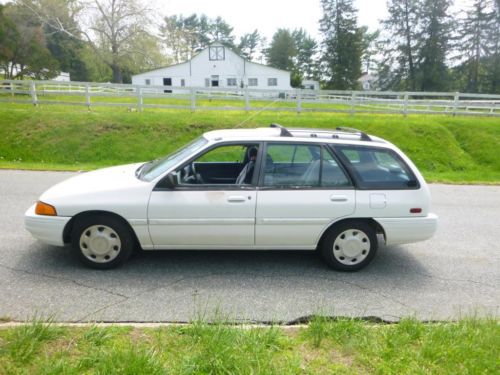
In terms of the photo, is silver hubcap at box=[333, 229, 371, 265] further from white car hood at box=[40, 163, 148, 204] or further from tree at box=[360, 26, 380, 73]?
tree at box=[360, 26, 380, 73]

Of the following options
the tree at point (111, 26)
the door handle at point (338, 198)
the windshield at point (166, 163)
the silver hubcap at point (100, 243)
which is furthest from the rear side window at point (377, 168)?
the tree at point (111, 26)

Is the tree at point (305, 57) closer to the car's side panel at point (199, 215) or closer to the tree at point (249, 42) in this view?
the tree at point (249, 42)

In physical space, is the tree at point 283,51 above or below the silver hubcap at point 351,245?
above

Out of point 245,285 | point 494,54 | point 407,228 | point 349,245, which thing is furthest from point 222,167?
point 494,54

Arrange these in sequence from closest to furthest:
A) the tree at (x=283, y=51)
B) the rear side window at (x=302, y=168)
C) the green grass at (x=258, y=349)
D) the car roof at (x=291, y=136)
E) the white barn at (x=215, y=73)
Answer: the green grass at (x=258, y=349)
the rear side window at (x=302, y=168)
the car roof at (x=291, y=136)
the white barn at (x=215, y=73)
the tree at (x=283, y=51)

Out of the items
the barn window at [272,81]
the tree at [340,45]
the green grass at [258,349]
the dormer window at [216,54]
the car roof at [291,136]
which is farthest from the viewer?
the tree at [340,45]

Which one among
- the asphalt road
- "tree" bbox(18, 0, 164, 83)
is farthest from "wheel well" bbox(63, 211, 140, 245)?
"tree" bbox(18, 0, 164, 83)

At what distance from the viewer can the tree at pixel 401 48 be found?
51.3 m

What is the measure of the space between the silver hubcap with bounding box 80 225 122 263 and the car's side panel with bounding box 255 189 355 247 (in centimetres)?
157

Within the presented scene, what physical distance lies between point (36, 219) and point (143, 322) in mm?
1870

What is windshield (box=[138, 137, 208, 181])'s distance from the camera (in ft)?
14.7

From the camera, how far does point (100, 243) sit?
4.30 metres

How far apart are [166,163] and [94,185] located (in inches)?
33.3

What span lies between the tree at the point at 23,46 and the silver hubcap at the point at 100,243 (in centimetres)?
3897
